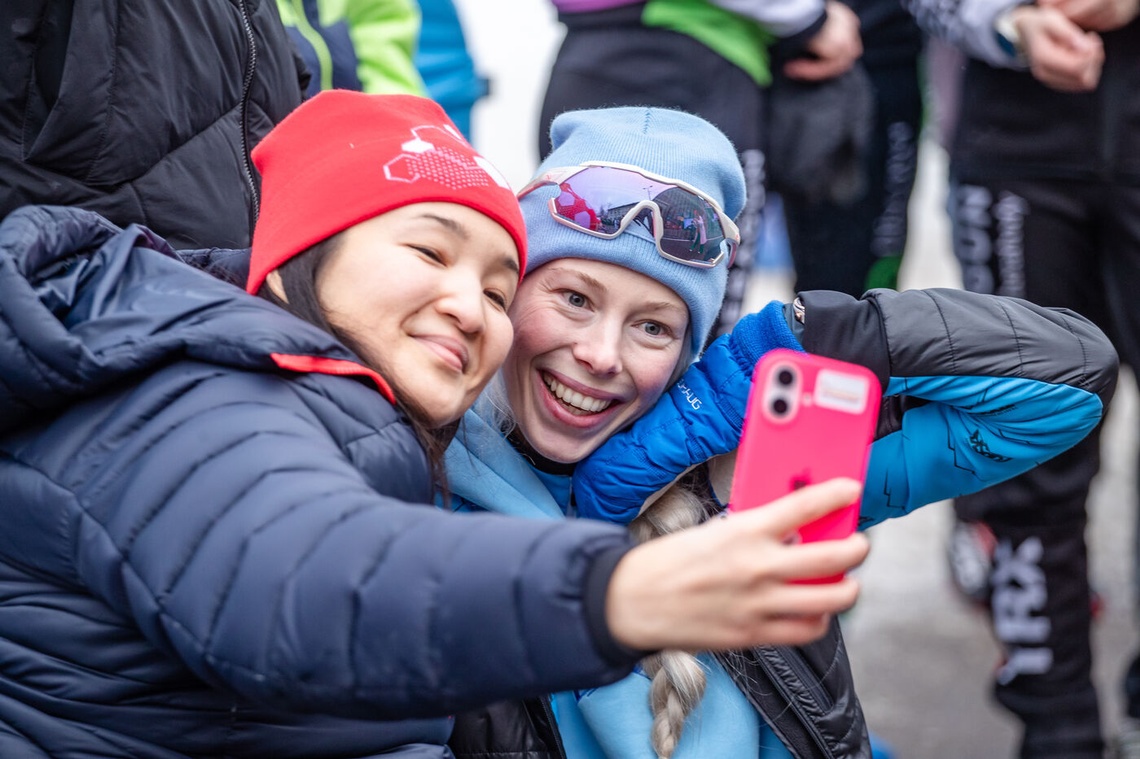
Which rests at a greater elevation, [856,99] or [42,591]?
[42,591]

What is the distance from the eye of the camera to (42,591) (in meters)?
1.31

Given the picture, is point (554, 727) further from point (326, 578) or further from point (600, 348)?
point (326, 578)

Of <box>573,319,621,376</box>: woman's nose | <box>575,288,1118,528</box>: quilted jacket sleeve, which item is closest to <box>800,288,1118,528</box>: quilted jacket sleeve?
<box>575,288,1118,528</box>: quilted jacket sleeve

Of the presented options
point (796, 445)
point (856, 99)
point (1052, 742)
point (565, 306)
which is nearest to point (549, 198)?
point (565, 306)

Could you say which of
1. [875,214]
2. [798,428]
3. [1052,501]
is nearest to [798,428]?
[798,428]

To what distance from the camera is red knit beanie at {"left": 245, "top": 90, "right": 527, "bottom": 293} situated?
156cm

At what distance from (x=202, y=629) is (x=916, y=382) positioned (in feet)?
4.03

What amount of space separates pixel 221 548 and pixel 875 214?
110 inches

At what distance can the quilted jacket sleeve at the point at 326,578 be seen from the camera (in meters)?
1.00

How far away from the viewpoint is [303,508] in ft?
3.49

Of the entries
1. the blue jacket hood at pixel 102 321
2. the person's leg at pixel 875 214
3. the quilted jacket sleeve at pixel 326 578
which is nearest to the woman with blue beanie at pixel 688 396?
the blue jacket hood at pixel 102 321

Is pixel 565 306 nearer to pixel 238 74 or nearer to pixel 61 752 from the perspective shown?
pixel 238 74

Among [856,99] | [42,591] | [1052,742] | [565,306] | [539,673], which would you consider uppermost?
[539,673]

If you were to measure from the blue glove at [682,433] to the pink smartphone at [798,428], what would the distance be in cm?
63
